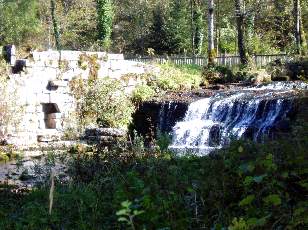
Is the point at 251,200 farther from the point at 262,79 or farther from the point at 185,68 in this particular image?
the point at 185,68

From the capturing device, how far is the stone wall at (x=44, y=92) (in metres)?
14.4

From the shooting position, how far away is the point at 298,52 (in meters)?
20.9

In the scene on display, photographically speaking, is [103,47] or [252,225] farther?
[103,47]

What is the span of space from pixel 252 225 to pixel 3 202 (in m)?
4.38

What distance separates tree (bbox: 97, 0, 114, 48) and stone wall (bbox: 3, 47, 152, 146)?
20241mm

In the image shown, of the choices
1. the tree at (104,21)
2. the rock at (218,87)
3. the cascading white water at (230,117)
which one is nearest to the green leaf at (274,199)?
the cascading white water at (230,117)

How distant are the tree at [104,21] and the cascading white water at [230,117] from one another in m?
21.6

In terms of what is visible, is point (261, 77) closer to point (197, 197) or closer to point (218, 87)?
point (218, 87)

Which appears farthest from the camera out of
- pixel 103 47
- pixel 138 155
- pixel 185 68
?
pixel 103 47

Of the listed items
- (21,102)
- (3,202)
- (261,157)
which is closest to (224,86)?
(21,102)

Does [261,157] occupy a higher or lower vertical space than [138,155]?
higher

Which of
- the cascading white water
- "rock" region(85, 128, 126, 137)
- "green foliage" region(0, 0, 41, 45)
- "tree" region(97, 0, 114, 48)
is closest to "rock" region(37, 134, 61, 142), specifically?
"rock" region(85, 128, 126, 137)

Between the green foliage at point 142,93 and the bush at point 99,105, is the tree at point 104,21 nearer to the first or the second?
the green foliage at point 142,93

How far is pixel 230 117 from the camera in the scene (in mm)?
14016
